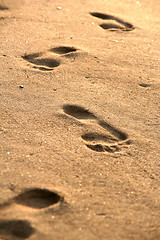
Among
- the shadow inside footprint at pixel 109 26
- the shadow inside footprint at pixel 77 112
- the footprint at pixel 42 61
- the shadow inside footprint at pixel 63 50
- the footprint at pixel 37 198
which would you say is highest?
the shadow inside footprint at pixel 109 26

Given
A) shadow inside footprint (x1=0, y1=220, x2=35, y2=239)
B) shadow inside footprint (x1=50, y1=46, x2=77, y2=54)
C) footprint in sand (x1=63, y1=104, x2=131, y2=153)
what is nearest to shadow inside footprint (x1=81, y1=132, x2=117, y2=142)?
footprint in sand (x1=63, y1=104, x2=131, y2=153)

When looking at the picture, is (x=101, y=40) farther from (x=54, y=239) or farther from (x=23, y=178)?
(x=54, y=239)

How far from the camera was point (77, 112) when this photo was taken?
2199 millimetres

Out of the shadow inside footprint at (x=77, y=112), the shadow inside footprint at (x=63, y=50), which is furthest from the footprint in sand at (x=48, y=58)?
the shadow inside footprint at (x=77, y=112)

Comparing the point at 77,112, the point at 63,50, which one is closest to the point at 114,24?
the point at 63,50

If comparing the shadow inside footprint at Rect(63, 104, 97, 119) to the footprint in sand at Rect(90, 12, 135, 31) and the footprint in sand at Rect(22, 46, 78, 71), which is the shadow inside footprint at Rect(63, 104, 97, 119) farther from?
the footprint in sand at Rect(90, 12, 135, 31)

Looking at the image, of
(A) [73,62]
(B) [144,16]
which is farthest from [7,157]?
(B) [144,16]

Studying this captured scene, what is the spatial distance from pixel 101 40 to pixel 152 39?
18.5 inches

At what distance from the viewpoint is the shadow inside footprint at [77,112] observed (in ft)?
7.12

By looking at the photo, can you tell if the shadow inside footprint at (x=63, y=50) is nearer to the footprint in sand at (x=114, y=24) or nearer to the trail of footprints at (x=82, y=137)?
the trail of footprints at (x=82, y=137)

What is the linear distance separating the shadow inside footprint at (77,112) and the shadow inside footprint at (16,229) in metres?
0.84

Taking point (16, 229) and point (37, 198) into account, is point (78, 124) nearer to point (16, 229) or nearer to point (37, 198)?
point (37, 198)

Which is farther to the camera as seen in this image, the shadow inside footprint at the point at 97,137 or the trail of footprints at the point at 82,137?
the shadow inside footprint at the point at 97,137

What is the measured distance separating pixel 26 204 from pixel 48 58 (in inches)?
51.6
